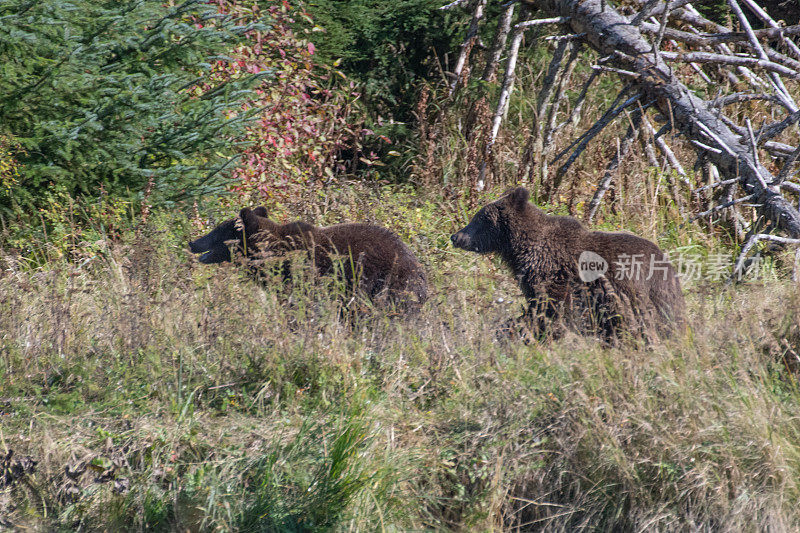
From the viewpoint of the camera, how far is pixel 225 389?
4.58 metres

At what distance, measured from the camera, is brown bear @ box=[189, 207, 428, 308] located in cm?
565

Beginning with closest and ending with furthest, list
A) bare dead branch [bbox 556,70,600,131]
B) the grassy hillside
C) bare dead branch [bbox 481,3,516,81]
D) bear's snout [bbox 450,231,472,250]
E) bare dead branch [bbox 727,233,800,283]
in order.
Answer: the grassy hillside < bear's snout [bbox 450,231,472,250] < bare dead branch [bbox 727,233,800,283] < bare dead branch [bbox 556,70,600,131] < bare dead branch [bbox 481,3,516,81]

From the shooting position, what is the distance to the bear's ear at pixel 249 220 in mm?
6320

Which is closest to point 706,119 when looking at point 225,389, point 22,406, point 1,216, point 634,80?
point 634,80

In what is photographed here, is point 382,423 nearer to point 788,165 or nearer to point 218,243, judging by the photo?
point 218,243

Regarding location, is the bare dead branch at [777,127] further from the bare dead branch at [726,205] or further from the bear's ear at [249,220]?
the bear's ear at [249,220]

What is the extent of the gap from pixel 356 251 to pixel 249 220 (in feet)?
3.45

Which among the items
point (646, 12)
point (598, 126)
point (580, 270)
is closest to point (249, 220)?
point (580, 270)

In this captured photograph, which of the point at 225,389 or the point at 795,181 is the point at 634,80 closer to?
the point at 795,181

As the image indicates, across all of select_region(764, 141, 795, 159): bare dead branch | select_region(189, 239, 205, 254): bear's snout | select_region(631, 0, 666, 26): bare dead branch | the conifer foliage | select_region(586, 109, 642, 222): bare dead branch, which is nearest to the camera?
select_region(189, 239, 205, 254): bear's snout

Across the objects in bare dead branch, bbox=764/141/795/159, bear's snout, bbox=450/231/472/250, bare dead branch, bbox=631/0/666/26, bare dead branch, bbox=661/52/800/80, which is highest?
bare dead branch, bbox=631/0/666/26

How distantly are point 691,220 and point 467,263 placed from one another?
2231 millimetres

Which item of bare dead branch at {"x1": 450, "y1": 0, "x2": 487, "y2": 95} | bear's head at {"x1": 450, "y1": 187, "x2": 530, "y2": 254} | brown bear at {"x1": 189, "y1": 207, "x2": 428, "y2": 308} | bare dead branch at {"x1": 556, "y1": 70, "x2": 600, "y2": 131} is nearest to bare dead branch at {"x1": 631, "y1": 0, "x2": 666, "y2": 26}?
bare dead branch at {"x1": 556, "y1": 70, "x2": 600, "y2": 131}

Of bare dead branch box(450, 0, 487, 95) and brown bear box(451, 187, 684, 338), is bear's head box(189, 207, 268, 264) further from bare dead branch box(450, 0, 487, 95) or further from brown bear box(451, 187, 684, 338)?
bare dead branch box(450, 0, 487, 95)
